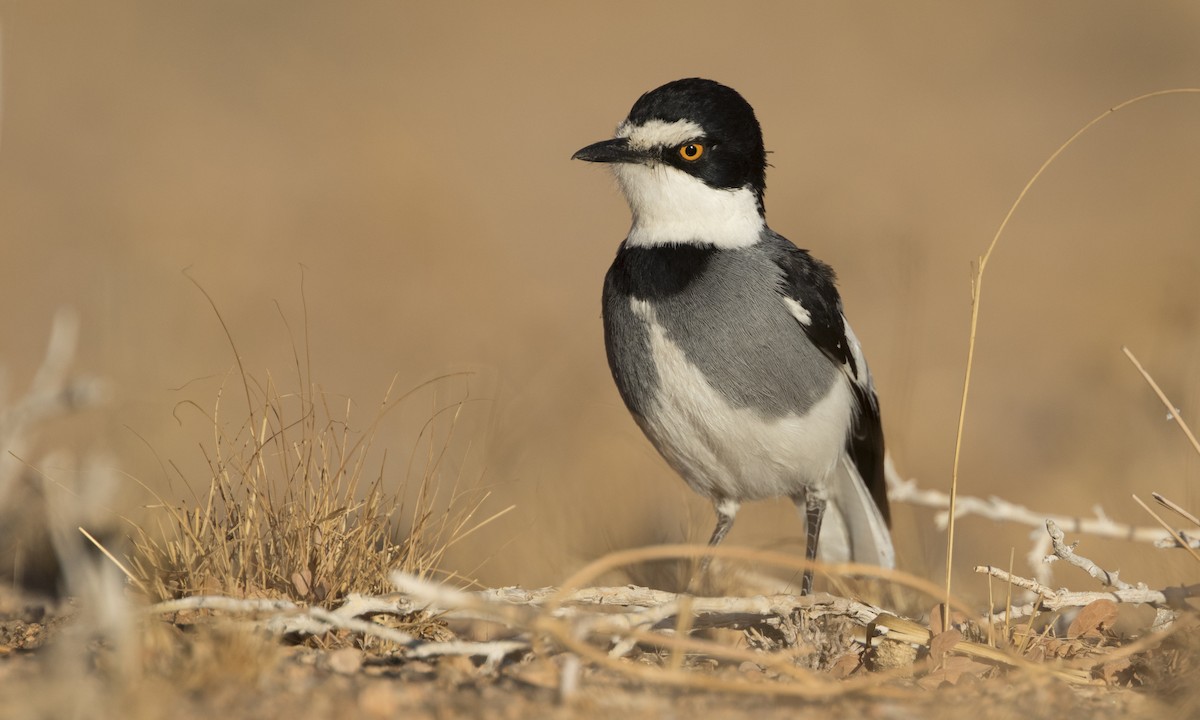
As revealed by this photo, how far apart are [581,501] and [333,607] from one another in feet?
7.96

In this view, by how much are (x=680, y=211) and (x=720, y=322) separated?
0.56 metres

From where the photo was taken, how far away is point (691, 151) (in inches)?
192

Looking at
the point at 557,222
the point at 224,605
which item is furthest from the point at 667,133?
the point at 557,222

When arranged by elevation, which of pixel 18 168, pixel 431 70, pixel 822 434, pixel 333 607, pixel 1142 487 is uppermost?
pixel 431 70

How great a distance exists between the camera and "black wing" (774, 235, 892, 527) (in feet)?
15.8

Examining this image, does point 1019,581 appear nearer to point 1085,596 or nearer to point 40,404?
point 1085,596

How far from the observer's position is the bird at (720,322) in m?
4.58

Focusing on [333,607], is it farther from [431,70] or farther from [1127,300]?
[431,70]

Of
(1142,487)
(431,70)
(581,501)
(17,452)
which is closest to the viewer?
(17,452)

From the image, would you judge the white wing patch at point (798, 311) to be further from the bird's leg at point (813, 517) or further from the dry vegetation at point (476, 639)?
the dry vegetation at point (476, 639)

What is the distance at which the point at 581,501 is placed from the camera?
20.0ft

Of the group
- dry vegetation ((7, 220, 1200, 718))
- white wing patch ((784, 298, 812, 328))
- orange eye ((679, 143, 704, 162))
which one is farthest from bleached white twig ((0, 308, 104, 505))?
white wing patch ((784, 298, 812, 328))

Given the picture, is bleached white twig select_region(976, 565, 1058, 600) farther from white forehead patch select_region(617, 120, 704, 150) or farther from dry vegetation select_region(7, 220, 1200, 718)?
white forehead patch select_region(617, 120, 704, 150)

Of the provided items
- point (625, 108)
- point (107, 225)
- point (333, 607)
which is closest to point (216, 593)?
point (333, 607)
